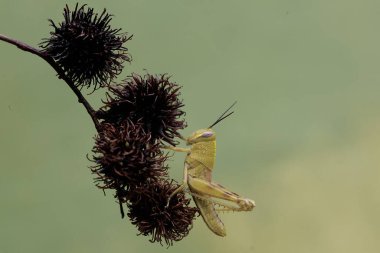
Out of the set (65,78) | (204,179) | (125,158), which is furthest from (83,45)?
(204,179)

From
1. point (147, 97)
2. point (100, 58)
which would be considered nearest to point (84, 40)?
point (100, 58)

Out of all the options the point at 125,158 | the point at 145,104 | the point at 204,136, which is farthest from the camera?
the point at 204,136

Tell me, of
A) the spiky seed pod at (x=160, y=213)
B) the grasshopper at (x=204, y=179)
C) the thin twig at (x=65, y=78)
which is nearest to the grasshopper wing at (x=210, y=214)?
the grasshopper at (x=204, y=179)

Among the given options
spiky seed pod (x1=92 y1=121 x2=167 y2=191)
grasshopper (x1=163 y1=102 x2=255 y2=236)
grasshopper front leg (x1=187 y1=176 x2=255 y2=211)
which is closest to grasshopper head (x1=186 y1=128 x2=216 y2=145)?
grasshopper (x1=163 y1=102 x2=255 y2=236)

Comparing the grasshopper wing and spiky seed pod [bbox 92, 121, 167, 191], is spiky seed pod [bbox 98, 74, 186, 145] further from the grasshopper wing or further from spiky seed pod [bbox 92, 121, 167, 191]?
the grasshopper wing

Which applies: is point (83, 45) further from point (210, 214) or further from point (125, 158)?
point (210, 214)
